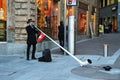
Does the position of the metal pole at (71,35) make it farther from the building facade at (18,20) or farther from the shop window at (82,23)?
the shop window at (82,23)

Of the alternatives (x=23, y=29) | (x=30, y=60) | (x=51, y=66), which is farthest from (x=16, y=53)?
(x=51, y=66)

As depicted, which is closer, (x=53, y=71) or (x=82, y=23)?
(x=53, y=71)

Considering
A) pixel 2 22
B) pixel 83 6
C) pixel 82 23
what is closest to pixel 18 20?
pixel 2 22

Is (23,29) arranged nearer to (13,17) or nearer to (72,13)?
(13,17)

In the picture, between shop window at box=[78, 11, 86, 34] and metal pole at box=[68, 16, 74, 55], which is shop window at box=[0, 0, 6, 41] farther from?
shop window at box=[78, 11, 86, 34]

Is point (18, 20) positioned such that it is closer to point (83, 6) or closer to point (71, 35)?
point (71, 35)

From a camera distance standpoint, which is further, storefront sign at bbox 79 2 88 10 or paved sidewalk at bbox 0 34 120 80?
storefront sign at bbox 79 2 88 10

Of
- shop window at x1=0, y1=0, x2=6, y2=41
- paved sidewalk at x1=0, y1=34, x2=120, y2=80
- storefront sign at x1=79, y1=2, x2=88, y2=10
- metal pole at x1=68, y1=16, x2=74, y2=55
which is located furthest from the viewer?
storefront sign at x1=79, y1=2, x2=88, y2=10

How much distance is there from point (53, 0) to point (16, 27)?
571 centimetres

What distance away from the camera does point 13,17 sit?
65.2 feet

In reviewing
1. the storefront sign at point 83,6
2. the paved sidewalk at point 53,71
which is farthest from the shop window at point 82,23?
the paved sidewalk at point 53,71

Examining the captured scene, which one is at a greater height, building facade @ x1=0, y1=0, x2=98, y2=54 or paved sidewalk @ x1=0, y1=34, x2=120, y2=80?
building facade @ x1=0, y1=0, x2=98, y2=54

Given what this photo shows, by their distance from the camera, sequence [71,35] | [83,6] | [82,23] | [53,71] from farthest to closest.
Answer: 1. [82,23]
2. [83,6]
3. [71,35]
4. [53,71]

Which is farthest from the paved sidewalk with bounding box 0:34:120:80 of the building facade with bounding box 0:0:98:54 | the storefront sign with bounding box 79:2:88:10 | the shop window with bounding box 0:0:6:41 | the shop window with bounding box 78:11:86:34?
the storefront sign with bounding box 79:2:88:10
